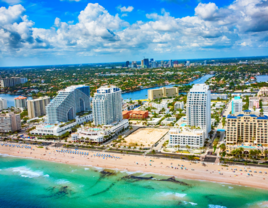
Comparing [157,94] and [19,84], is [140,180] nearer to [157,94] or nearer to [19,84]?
[157,94]

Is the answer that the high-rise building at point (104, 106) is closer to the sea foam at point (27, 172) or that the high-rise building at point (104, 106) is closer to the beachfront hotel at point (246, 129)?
the sea foam at point (27, 172)

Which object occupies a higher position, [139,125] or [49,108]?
[49,108]

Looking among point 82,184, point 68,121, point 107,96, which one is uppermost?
point 107,96

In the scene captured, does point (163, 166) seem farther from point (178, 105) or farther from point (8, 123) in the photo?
point (178, 105)

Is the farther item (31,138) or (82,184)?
(31,138)

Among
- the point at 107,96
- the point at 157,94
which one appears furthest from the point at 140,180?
the point at 157,94

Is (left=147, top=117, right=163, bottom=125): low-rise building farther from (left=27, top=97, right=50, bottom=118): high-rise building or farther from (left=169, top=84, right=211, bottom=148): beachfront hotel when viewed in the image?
(left=27, top=97, right=50, bottom=118): high-rise building

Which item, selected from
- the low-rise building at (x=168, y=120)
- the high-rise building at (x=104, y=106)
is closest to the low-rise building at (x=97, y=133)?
the high-rise building at (x=104, y=106)

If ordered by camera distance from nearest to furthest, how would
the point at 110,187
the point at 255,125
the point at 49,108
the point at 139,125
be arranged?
the point at 110,187
the point at 255,125
the point at 49,108
the point at 139,125
